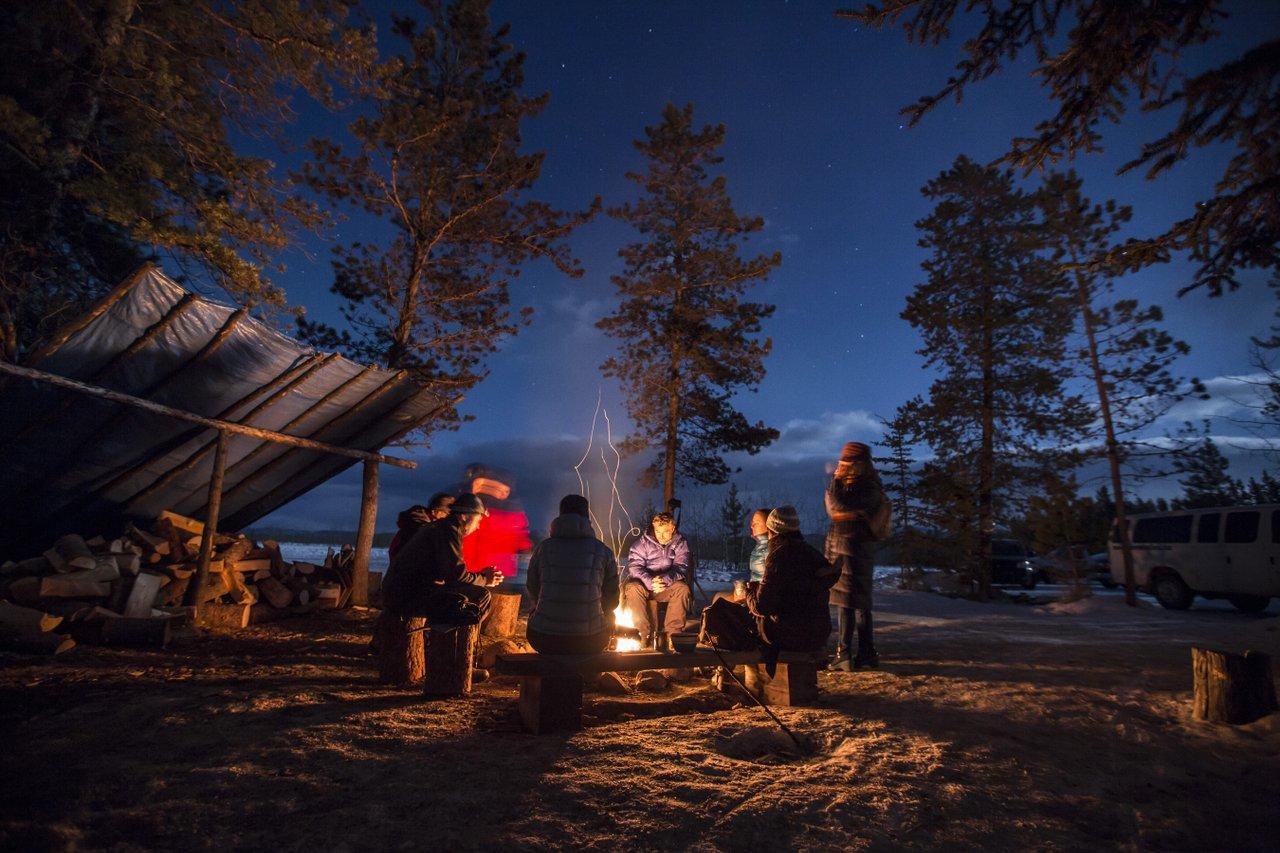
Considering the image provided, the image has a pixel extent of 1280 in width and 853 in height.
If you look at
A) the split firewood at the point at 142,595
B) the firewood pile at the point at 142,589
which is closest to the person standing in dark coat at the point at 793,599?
the firewood pile at the point at 142,589

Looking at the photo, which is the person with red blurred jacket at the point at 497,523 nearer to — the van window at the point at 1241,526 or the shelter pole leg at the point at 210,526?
the shelter pole leg at the point at 210,526

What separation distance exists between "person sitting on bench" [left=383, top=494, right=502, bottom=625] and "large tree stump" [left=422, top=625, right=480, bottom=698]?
0.44ft

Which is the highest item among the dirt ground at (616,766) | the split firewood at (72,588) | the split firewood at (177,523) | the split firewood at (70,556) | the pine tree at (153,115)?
the pine tree at (153,115)

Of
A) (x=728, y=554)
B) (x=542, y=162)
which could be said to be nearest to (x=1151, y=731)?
(x=542, y=162)

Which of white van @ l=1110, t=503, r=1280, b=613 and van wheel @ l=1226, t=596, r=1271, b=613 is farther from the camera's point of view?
van wheel @ l=1226, t=596, r=1271, b=613

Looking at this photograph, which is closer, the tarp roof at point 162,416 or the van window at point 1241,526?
the tarp roof at point 162,416

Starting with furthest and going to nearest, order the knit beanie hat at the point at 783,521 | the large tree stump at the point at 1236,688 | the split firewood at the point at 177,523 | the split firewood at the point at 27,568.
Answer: the split firewood at the point at 177,523 → the split firewood at the point at 27,568 → the knit beanie hat at the point at 783,521 → the large tree stump at the point at 1236,688

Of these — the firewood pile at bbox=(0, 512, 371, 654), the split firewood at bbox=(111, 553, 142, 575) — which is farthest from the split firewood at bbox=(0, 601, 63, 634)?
the split firewood at bbox=(111, 553, 142, 575)

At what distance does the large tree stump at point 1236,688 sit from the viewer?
13.1 ft

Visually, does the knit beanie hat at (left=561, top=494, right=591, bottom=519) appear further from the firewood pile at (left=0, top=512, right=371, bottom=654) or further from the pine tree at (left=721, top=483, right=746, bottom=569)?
the pine tree at (left=721, top=483, right=746, bottom=569)

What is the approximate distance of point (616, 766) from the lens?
129 inches

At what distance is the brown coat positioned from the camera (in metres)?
4.58

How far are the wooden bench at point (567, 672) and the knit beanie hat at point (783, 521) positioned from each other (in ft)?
3.51

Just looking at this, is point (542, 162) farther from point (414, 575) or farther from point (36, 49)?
point (414, 575)
